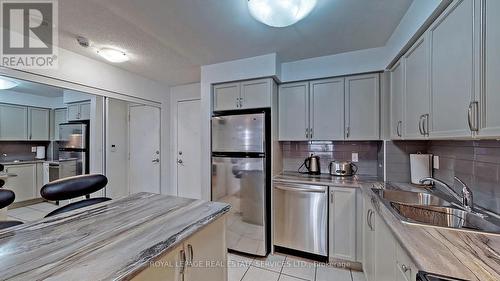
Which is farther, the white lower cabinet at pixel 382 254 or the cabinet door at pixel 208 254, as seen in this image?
the cabinet door at pixel 208 254

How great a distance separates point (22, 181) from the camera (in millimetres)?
2123

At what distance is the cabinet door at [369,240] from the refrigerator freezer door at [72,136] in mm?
3369

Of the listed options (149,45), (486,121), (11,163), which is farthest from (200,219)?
(11,163)

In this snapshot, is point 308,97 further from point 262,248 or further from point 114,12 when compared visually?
point 114,12

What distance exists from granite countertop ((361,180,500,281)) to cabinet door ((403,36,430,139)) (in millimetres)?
728

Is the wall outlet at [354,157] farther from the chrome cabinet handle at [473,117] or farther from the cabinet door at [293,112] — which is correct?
the chrome cabinet handle at [473,117]

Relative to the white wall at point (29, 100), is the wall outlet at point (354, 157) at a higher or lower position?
lower

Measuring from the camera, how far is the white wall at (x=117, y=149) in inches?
114

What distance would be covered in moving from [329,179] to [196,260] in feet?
5.91

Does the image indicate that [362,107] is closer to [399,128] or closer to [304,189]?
[399,128]

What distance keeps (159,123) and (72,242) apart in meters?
2.97

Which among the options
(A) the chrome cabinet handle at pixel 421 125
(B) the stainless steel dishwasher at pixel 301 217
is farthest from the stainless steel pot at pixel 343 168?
(A) the chrome cabinet handle at pixel 421 125

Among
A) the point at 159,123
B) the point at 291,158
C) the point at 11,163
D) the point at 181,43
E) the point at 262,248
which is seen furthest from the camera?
the point at 159,123

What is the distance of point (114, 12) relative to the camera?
168 cm
